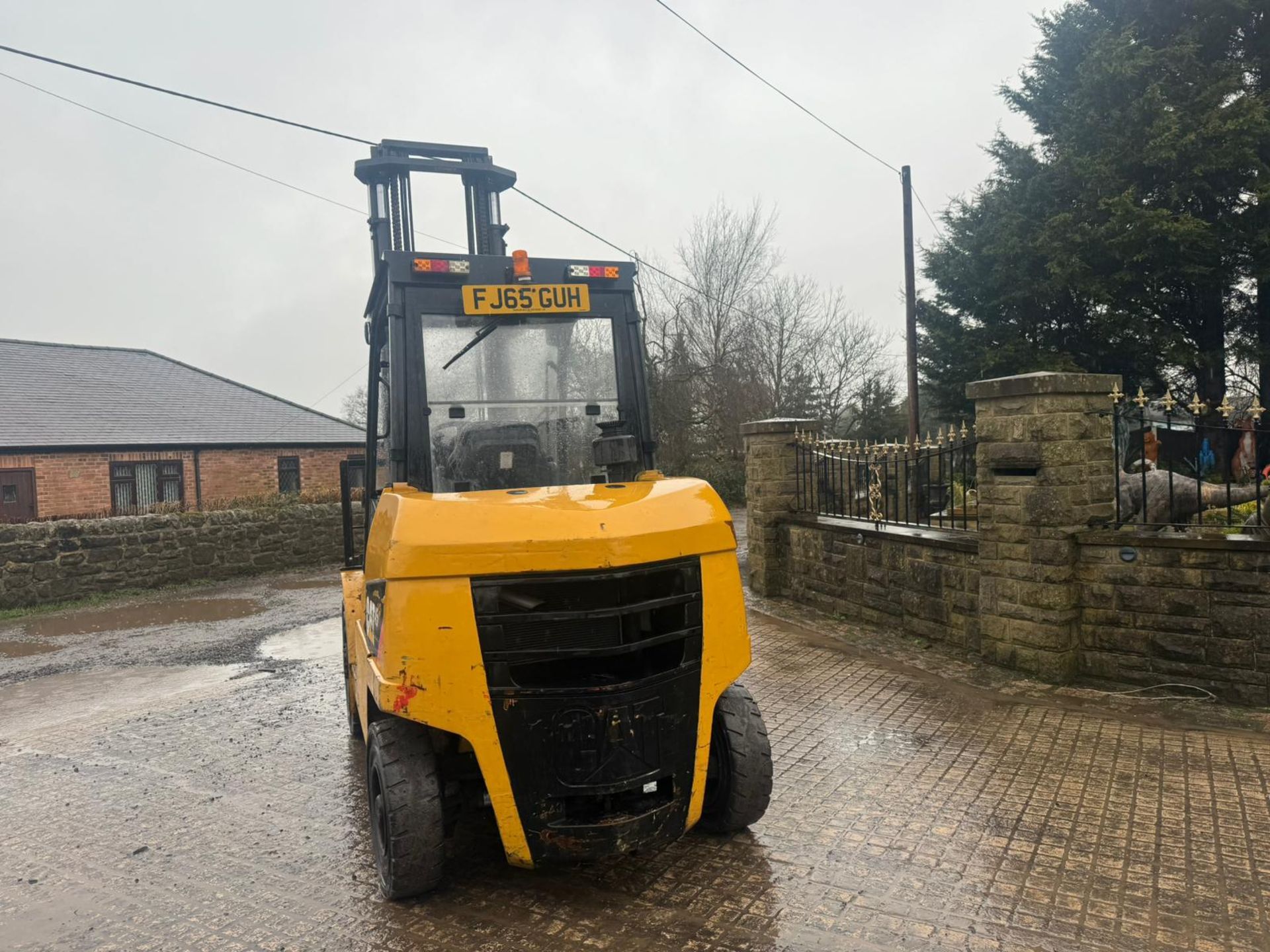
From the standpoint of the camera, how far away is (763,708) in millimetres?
5844

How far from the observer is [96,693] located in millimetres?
7531

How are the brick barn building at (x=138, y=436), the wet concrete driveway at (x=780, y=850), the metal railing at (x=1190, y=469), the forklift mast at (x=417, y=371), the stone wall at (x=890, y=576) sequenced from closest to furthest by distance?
the wet concrete driveway at (x=780, y=850)
the forklift mast at (x=417, y=371)
the metal railing at (x=1190, y=469)
the stone wall at (x=890, y=576)
the brick barn building at (x=138, y=436)

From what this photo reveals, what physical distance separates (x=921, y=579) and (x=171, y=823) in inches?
241

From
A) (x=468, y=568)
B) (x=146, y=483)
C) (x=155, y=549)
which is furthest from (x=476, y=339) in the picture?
(x=146, y=483)

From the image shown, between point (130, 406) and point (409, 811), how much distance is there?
25.7 metres

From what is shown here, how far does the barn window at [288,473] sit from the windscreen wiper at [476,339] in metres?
23.4

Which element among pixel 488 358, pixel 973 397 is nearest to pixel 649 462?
pixel 488 358

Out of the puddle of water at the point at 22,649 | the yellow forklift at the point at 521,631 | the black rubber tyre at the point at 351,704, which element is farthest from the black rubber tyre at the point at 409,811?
the puddle of water at the point at 22,649

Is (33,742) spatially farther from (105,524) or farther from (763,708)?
(105,524)

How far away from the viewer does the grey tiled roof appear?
72.1 ft

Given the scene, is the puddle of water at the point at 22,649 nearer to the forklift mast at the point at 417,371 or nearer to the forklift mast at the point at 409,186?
the forklift mast at the point at 417,371

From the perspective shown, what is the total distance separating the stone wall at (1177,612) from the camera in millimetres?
5293

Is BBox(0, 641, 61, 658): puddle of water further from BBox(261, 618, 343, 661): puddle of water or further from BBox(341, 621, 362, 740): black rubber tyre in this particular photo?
BBox(341, 621, 362, 740): black rubber tyre

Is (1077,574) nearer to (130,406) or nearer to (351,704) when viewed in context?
(351,704)
